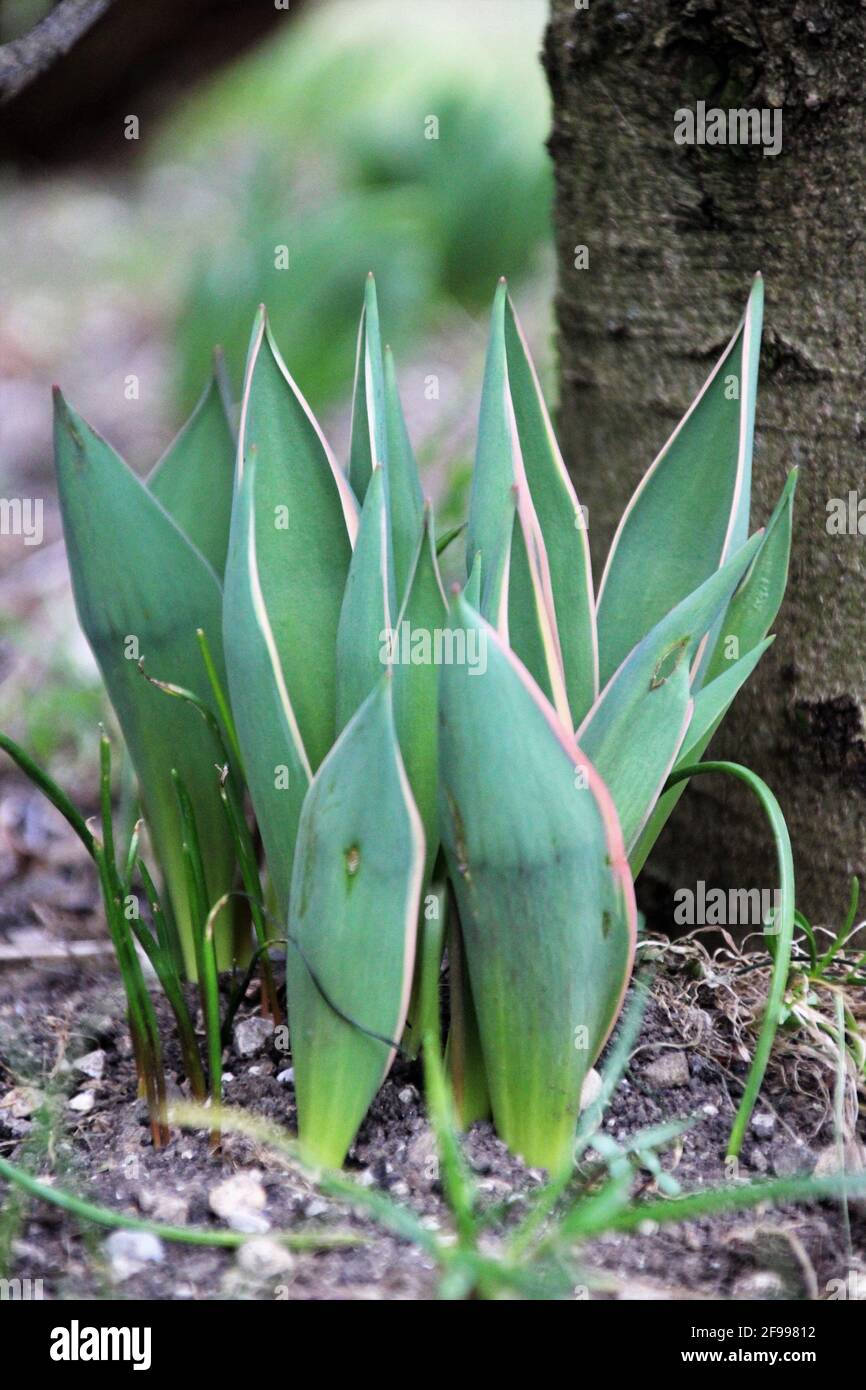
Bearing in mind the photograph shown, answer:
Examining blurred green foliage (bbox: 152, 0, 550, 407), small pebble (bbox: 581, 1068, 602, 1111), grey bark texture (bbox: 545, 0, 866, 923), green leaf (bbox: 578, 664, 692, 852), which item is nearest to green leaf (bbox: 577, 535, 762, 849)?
green leaf (bbox: 578, 664, 692, 852)

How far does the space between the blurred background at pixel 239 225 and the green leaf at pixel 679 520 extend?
0.83 metres

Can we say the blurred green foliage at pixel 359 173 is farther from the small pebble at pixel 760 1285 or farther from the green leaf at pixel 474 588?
the small pebble at pixel 760 1285

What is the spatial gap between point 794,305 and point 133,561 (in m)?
0.59

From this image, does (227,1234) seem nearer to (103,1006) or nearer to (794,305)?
(103,1006)

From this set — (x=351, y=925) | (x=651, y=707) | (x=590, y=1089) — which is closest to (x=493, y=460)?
(x=651, y=707)

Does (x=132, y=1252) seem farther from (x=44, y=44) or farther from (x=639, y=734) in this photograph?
(x=44, y=44)

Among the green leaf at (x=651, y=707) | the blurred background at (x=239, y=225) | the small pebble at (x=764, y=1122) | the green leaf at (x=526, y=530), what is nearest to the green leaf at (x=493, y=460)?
the green leaf at (x=526, y=530)

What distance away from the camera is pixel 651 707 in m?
0.80

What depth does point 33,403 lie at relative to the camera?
3156 millimetres

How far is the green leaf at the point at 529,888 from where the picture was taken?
71 cm

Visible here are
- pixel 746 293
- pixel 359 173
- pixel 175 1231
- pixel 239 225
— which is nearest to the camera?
pixel 175 1231

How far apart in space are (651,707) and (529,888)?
0.14 m

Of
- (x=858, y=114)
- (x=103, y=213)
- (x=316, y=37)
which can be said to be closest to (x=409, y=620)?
(x=858, y=114)

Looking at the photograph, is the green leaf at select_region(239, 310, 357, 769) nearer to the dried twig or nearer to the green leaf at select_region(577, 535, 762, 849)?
the green leaf at select_region(577, 535, 762, 849)
